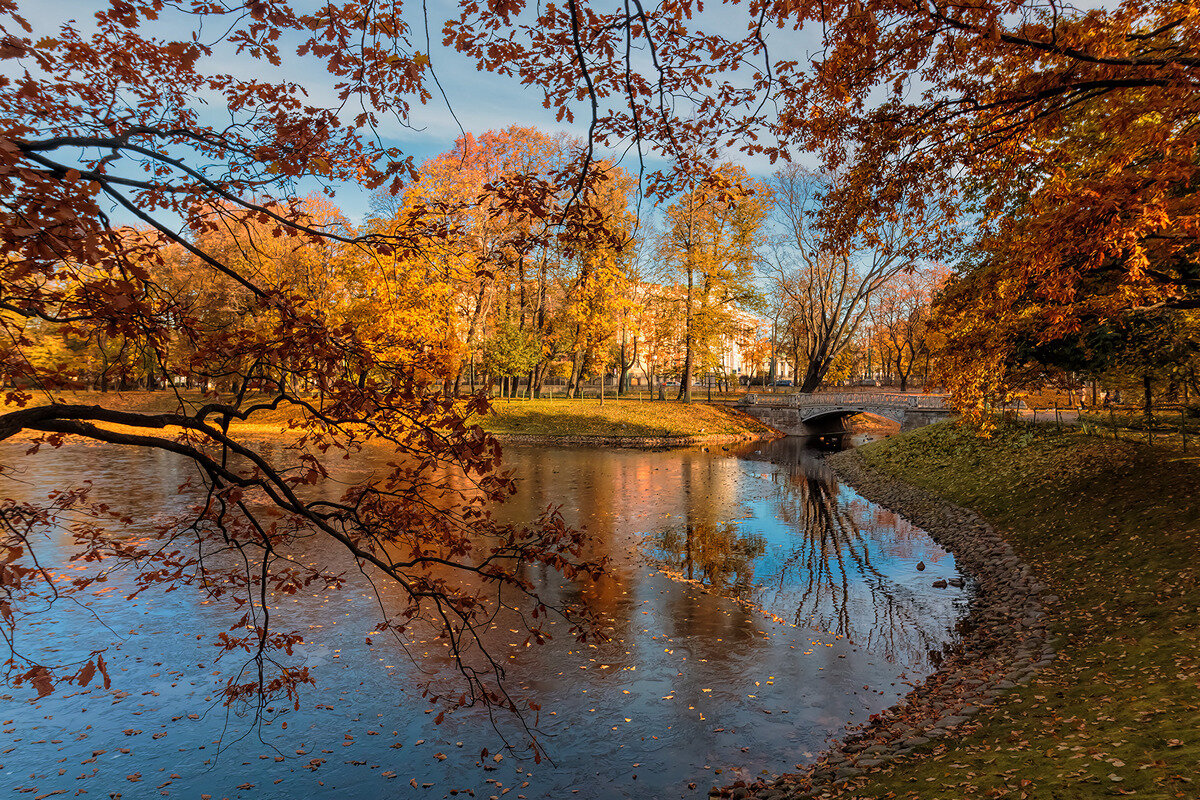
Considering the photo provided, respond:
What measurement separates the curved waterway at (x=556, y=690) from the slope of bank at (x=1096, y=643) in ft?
5.42

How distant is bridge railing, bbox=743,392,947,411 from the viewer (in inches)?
1307

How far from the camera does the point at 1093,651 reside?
27.9 feet

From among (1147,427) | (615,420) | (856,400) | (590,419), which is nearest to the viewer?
(1147,427)

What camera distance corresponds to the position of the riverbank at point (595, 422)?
123ft

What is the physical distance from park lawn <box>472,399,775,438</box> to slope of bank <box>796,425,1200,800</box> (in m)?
21.6

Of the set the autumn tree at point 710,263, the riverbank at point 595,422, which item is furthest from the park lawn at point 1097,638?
the autumn tree at point 710,263

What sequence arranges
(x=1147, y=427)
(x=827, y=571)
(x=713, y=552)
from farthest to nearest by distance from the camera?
(x=1147, y=427)
(x=713, y=552)
(x=827, y=571)

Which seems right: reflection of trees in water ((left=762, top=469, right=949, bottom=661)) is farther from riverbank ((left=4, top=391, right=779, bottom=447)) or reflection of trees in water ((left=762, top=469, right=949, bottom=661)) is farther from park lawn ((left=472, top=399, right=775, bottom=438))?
park lawn ((left=472, top=399, right=775, bottom=438))

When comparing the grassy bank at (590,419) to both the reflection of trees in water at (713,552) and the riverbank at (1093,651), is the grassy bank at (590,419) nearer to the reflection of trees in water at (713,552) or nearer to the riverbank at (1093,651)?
the reflection of trees in water at (713,552)

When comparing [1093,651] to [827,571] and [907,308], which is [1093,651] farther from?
[907,308]

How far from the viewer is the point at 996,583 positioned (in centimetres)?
1270

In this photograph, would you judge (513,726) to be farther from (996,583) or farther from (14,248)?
(996,583)

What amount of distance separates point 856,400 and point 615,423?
1457cm

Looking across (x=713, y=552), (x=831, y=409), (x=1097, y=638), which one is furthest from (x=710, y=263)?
(x=1097, y=638)
